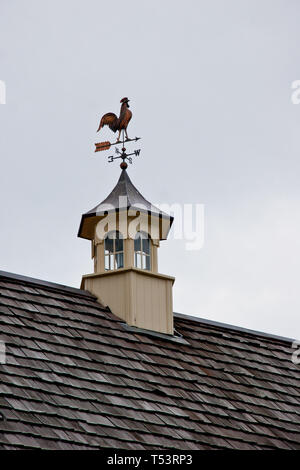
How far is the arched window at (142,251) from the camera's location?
63.9 feet

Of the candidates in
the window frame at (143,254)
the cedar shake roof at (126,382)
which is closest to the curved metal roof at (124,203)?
the window frame at (143,254)

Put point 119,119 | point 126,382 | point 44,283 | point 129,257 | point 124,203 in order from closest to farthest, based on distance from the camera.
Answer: point 126,382, point 44,283, point 129,257, point 124,203, point 119,119

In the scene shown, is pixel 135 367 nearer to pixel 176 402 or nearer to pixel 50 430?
pixel 176 402

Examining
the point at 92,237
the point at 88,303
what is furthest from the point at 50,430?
the point at 92,237

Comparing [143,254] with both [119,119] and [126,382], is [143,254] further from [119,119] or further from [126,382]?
[126,382]

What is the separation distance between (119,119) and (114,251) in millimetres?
2173

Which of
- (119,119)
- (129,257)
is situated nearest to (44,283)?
(129,257)

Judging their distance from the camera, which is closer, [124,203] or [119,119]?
[124,203]

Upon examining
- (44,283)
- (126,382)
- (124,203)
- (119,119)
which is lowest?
(126,382)

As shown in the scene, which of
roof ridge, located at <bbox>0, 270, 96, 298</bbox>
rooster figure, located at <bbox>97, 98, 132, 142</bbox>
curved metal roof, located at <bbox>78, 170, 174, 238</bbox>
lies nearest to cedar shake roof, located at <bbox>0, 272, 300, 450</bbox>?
roof ridge, located at <bbox>0, 270, 96, 298</bbox>

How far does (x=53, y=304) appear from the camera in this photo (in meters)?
17.3

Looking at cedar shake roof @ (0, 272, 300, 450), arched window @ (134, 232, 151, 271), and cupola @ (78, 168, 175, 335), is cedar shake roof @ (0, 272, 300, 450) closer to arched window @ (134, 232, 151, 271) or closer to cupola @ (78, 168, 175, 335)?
cupola @ (78, 168, 175, 335)

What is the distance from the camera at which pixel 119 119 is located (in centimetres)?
2014

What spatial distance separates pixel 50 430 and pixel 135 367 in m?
3.01
